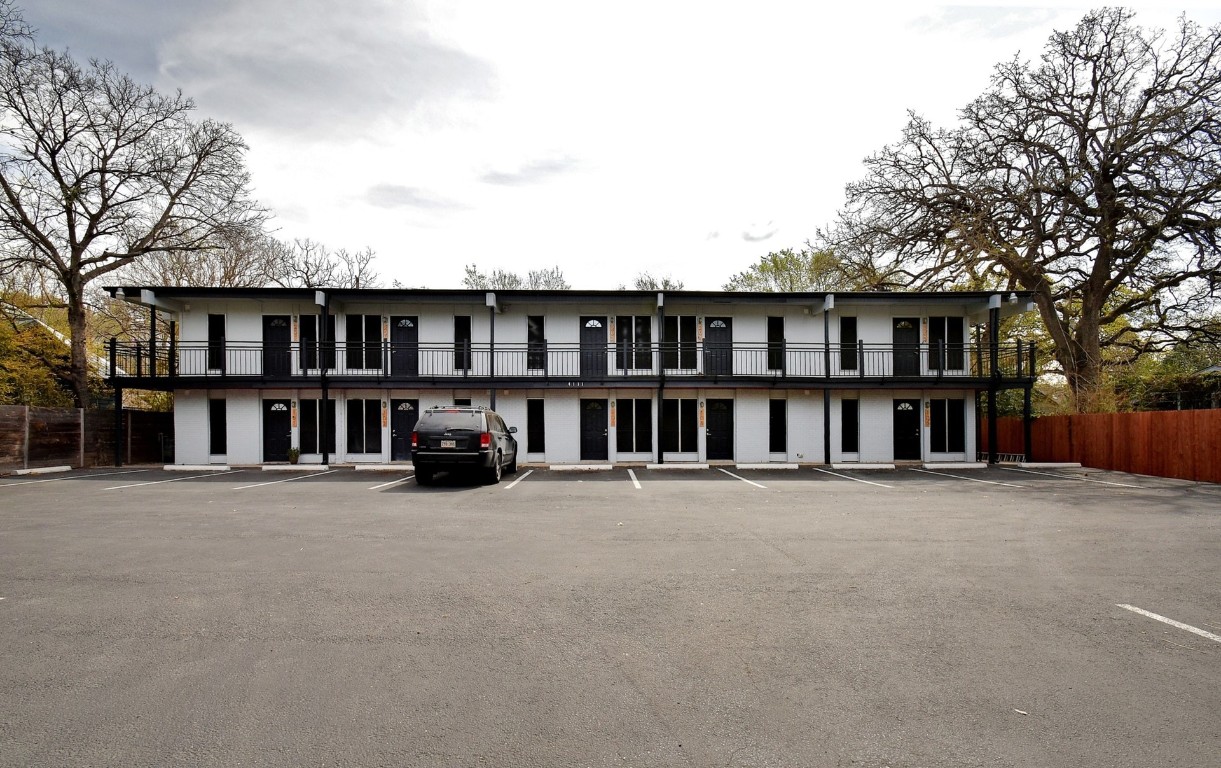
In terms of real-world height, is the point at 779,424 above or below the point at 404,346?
below

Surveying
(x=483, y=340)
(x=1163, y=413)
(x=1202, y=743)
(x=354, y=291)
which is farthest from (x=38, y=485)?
(x=1163, y=413)

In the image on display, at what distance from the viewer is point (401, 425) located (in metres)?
20.9

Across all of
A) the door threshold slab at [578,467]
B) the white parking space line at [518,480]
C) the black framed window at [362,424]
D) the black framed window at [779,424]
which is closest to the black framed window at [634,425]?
the door threshold slab at [578,467]

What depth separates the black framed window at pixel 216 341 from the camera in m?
20.6

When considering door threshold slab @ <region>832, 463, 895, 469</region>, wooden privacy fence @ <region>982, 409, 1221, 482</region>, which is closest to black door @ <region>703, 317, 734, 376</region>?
door threshold slab @ <region>832, 463, 895, 469</region>

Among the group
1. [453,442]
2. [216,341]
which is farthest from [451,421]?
[216,341]

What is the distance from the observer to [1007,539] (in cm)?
824

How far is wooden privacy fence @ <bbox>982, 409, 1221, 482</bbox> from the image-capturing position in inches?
629

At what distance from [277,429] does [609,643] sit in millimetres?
19544

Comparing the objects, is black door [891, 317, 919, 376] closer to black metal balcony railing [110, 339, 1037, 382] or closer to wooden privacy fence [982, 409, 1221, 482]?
black metal balcony railing [110, 339, 1037, 382]

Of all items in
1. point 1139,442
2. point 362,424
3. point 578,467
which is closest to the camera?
point 1139,442

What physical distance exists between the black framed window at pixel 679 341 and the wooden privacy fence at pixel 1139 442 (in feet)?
40.0

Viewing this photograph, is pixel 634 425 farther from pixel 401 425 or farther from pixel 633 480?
pixel 401 425

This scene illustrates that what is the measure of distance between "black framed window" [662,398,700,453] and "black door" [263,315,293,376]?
12.7 meters
